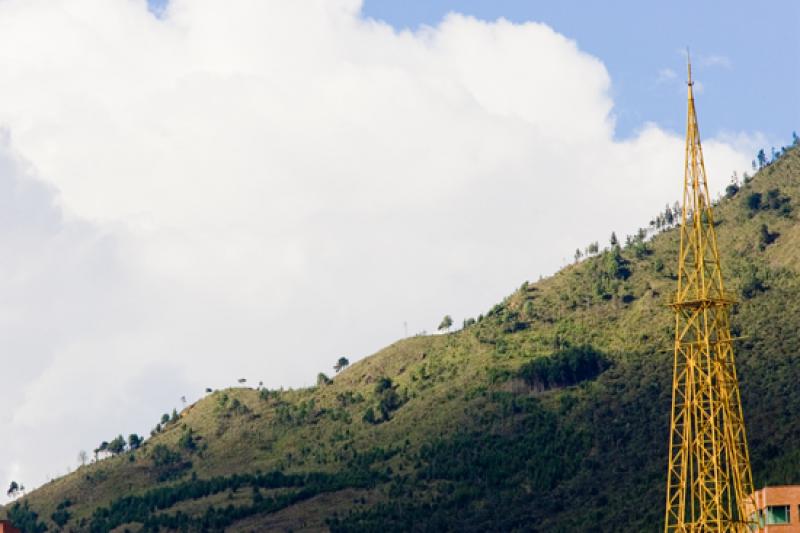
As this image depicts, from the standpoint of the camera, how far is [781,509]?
504 ft

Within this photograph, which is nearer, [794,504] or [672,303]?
[672,303]

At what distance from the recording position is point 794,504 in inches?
6033

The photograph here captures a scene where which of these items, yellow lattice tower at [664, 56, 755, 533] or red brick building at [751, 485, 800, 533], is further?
red brick building at [751, 485, 800, 533]

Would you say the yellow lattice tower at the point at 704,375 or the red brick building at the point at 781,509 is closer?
the yellow lattice tower at the point at 704,375

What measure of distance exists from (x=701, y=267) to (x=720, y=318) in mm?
4983

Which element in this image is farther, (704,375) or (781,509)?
(781,509)

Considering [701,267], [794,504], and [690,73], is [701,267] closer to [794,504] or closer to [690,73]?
[690,73]

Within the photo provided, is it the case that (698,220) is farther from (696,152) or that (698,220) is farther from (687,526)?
(687,526)

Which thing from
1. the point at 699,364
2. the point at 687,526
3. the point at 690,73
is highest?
the point at 690,73

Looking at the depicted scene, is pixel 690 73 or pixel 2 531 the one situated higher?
pixel 690 73

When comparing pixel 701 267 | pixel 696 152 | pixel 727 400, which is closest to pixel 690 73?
pixel 696 152

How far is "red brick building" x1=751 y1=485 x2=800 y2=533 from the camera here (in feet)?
502

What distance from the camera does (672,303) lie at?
5064 inches

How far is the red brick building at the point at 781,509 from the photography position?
6029 inches
